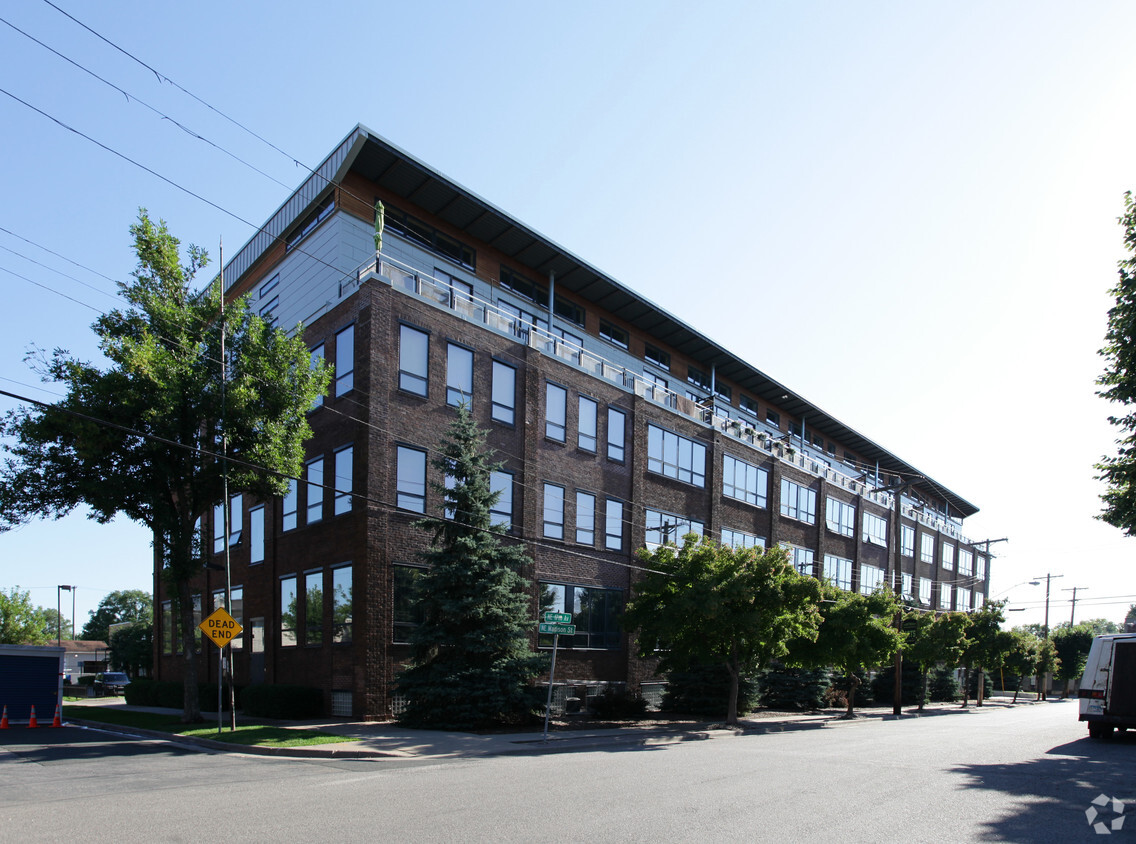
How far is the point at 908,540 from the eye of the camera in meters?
61.9

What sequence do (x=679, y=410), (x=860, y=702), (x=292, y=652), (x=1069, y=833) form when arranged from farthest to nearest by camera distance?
(x=860, y=702) < (x=679, y=410) < (x=292, y=652) < (x=1069, y=833)

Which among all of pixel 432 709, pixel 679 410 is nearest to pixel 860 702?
pixel 679 410

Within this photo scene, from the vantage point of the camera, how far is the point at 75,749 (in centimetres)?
1784

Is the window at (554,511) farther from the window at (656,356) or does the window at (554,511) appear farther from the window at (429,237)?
the window at (656,356)

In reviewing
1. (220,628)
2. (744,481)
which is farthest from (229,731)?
(744,481)

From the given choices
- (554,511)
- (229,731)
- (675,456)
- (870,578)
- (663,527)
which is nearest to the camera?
(229,731)

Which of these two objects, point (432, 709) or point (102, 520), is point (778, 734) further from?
point (102, 520)

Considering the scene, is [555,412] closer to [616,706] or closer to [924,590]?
[616,706]

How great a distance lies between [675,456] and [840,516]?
19.3 meters

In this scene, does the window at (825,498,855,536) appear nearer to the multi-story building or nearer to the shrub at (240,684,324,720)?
the multi-story building

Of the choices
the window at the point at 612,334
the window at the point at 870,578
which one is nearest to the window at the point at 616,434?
the window at the point at 612,334

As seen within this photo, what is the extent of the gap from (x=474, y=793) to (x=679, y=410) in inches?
1062

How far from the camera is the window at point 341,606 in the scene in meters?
24.4

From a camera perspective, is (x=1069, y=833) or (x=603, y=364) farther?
(x=603, y=364)
